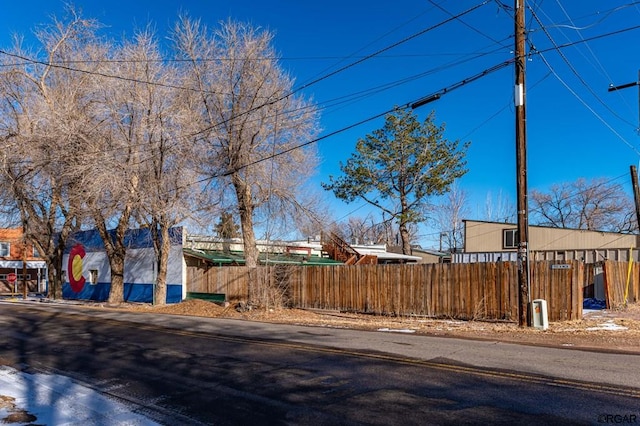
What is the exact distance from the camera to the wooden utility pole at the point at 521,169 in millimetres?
15148

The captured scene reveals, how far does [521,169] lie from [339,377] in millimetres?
9707

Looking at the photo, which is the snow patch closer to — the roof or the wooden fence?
the wooden fence

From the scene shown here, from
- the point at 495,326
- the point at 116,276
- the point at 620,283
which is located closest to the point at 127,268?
the point at 116,276

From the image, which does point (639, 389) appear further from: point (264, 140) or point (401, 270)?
point (264, 140)

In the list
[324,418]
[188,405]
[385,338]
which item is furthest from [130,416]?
[385,338]

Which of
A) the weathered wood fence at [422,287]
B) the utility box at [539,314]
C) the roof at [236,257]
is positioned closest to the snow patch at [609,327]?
the weathered wood fence at [422,287]

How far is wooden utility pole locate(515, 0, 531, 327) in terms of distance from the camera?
15.1 meters

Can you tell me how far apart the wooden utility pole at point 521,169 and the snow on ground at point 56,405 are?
12.0 m

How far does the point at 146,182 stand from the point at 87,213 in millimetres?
3869

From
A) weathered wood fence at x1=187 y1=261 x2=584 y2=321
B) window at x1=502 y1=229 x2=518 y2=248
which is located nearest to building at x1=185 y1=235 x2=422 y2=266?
weathered wood fence at x1=187 y1=261 x2=584 y2=321

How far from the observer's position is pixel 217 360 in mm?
9930

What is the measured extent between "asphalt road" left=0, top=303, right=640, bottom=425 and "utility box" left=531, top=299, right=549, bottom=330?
3321 millimetres

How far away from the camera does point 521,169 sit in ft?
49.9

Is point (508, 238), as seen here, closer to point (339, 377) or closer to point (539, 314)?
point (539, 314)
